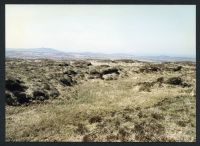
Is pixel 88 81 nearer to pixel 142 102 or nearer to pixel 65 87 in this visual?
pixel 65 87

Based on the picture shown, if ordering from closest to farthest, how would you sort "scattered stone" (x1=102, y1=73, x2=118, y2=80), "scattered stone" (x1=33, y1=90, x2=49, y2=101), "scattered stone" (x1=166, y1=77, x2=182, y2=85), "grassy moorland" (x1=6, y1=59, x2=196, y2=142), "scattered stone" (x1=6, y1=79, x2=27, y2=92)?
"grassy moorland" (x1=6, y1=59, x2=196, y2=142) < "scattered stone" (x1=33, y1=90, x2=49, y2=101) < "scattered stone" (x1=6, y1=79, x2=27, y2=92) < "scattered stone" (x1=166, y1=77, x2=182, y2=85) < "scattered stone" (x1=102, y1=73, x2=118, y2=80)

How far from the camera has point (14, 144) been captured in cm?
1538

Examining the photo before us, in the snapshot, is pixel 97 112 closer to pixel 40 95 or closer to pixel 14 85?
pixel 40 95

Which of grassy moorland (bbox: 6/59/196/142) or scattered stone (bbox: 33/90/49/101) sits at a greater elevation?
scattered stone (bbox: 33/90/49/101)

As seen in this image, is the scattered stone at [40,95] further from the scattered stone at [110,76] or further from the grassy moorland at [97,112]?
the scattered stone at [110,76]

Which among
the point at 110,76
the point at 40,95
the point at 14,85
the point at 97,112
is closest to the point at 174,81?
the point at 110,76

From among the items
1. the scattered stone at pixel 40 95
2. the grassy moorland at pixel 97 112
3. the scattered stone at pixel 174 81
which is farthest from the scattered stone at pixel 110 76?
the scattered stone at pixel 40 95

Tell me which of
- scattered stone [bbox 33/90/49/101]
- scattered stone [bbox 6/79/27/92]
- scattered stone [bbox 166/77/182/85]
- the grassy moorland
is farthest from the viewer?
scattered stone [bbox 166/77/182/85]

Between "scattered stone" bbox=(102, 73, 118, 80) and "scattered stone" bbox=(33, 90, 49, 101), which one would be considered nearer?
"scattered stone" bbox=(33, 90, 49, 101)

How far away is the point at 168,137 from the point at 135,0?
8023 mm

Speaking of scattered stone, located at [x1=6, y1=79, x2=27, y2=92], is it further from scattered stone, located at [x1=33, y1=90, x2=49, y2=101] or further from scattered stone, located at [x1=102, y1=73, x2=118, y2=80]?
scattered stone, located at [x1=102, y1=73, x2=118, y2=80]

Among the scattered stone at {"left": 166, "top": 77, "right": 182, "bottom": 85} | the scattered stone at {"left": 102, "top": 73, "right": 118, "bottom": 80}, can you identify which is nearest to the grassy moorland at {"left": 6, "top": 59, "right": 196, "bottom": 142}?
the scattered stone at {"left": 166, "top": 77, "right": 182, "bottom": 85}

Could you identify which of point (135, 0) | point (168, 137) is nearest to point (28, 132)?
point (168, 137)

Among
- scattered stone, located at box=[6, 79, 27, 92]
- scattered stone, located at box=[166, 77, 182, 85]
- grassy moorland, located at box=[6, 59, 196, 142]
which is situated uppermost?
scattered stone, located at box=[6, 79, 27, 92]
